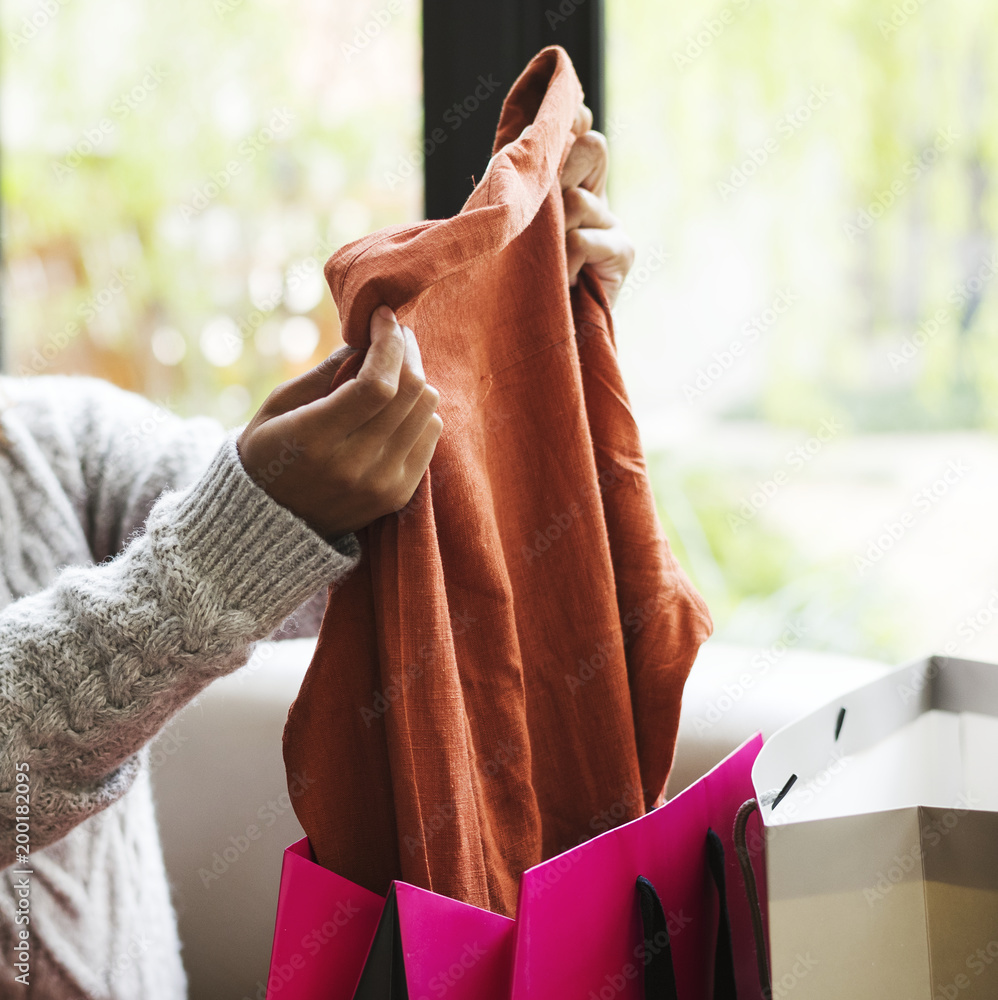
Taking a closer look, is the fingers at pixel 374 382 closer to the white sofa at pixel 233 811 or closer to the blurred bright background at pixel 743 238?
the white sofa at pixel 233 811

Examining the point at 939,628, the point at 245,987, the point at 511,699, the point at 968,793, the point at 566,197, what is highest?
the point at 566,197

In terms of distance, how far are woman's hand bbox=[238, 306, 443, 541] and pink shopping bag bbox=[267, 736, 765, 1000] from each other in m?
0.19

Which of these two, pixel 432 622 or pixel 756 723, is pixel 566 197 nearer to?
pixel 432 622

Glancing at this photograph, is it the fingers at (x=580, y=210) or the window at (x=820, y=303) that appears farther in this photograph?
the window at (x=820, y=303)

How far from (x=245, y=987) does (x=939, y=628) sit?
1.00 metres

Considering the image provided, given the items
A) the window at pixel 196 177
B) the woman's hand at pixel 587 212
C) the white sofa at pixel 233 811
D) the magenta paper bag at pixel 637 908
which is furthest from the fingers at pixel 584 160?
the window at pixel 196 177

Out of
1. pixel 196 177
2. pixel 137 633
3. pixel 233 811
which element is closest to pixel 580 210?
pixel 137 633

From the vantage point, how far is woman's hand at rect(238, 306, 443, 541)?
456mm

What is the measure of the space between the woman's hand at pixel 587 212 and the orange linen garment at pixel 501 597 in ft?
0.09

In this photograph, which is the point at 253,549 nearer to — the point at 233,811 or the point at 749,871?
the point at 749,871

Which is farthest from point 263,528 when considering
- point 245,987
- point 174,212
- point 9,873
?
point 174,212

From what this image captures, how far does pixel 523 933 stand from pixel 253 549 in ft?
0.81

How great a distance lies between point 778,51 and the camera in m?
1.16

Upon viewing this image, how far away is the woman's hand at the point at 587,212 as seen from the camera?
25.8 inches
